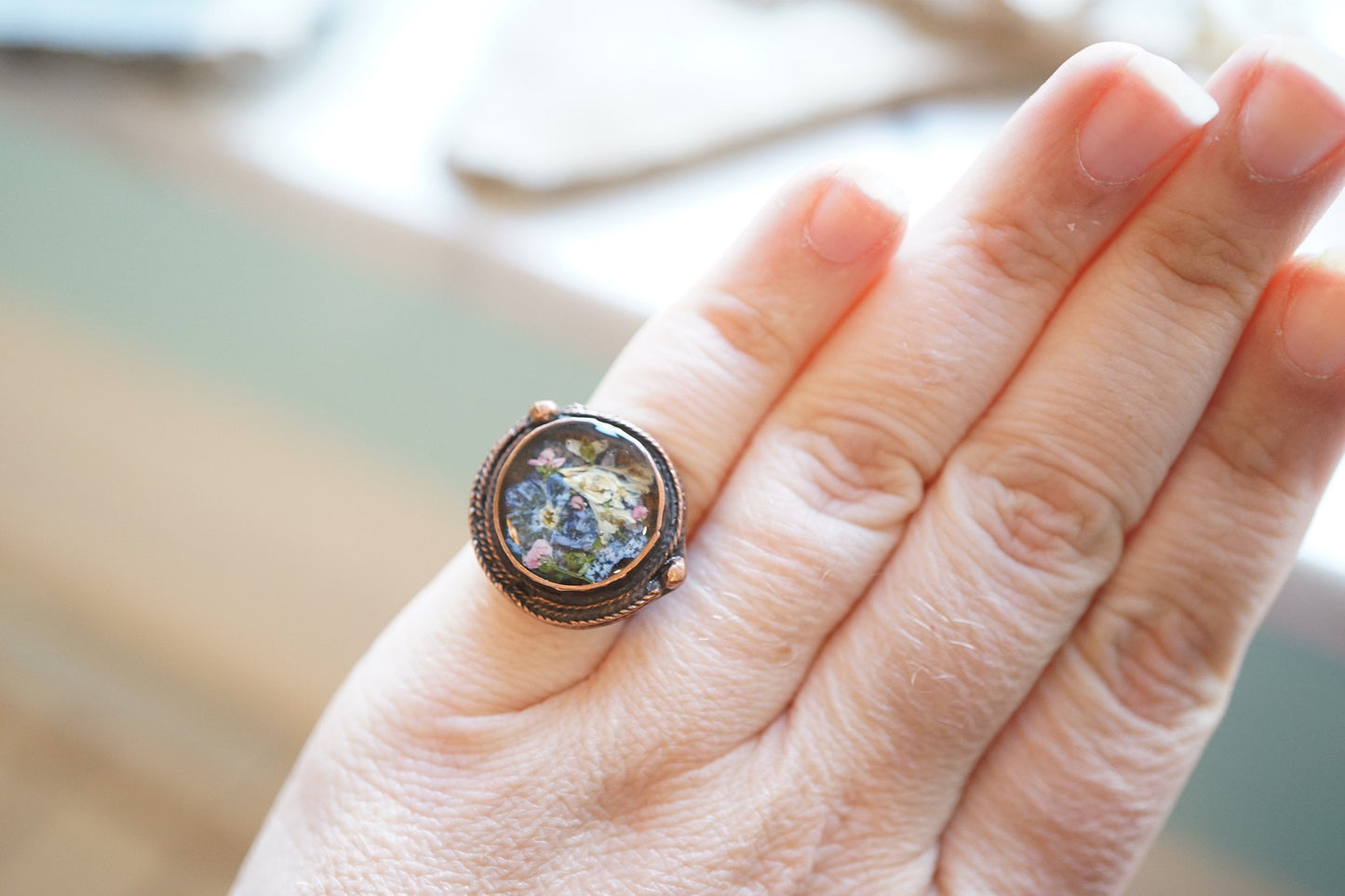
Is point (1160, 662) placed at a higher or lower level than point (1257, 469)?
lower

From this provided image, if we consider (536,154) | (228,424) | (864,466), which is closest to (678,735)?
(864,466)

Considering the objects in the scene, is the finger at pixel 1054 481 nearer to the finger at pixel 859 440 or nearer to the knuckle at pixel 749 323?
the finger at pixel 859 440

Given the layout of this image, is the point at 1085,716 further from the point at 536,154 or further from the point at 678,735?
the point at 536,154

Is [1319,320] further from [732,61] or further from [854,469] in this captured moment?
[732,61]

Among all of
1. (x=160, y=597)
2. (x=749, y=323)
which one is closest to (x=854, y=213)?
(x=749, y=323)

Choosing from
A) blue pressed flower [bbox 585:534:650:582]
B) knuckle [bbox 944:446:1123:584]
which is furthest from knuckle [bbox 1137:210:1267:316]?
blue pressed flower [bbox 585:534:650:582]

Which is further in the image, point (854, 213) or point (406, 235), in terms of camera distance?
point (406, 235)

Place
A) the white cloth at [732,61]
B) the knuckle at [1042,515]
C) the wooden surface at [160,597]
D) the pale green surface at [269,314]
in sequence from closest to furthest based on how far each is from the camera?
1. the knuckle at [1042,515]
2. the white cloth at [732,61]
3. the pale green surface at [269,314]
4. the wooden surface at [160,597]

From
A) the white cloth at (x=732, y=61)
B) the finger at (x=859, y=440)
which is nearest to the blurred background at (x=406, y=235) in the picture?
the white cloth at (x=732, y=61)
